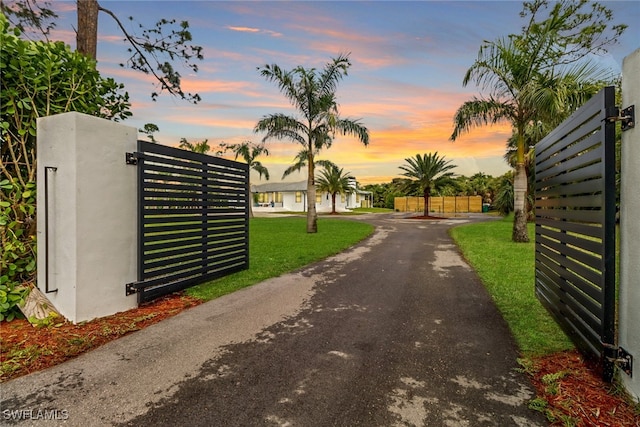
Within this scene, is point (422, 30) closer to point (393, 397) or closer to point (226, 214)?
point (226, 214)

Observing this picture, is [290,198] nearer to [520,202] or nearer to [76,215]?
[520,202]

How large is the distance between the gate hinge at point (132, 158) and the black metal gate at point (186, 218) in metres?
0.01

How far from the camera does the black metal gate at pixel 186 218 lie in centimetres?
440

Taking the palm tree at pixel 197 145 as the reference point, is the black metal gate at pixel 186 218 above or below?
below

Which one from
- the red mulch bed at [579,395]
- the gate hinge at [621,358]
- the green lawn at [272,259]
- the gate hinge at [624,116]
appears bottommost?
the red mulch bed at [579,395]

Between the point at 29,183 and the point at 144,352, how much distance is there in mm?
2634

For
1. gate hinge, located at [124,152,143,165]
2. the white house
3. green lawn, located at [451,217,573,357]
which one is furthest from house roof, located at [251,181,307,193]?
gate hinge, located at [124,152,143,165]

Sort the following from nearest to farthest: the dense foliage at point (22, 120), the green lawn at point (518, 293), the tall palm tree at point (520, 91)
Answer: the green lawn at point (518, 293), the dense foliage at point (22, 120), the tall palm tree at point (520, 91)

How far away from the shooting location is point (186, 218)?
518 cm

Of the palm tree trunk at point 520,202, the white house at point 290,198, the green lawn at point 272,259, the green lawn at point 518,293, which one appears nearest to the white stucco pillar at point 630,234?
the green lawn at point 518,293

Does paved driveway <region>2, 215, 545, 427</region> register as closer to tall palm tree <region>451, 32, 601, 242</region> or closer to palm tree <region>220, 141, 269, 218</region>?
tall palm tree <region>451, 32, 601, 242</region>

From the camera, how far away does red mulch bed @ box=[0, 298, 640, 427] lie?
2098mm

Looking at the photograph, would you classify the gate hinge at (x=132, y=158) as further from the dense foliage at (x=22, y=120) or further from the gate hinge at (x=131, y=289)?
the gate hinge at (x=131, y=289)

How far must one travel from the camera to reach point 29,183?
147 inches
